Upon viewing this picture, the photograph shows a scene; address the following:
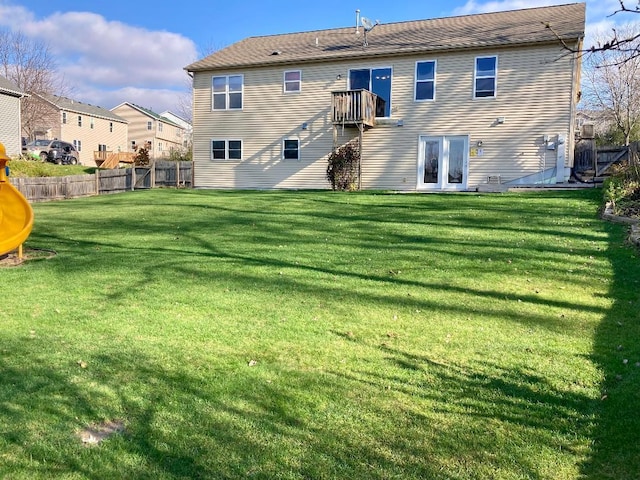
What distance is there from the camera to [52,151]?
3381 cm

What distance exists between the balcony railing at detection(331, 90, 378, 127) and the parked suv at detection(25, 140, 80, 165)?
2228cm

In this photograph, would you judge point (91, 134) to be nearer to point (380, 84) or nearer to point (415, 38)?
point (380, 84)

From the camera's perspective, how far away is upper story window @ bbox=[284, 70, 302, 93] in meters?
22.1

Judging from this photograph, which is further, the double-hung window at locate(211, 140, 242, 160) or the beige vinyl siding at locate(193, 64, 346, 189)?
the double-hung window at locate(211, 140, 242, 160)

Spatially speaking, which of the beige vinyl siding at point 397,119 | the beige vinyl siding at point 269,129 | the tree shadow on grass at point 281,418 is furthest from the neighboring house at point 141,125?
the tree shadow on grass at point 281,418

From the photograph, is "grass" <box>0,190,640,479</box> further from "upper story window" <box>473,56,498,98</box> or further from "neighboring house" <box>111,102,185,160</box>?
"neighboring house" <box>111,102,185,160</box>

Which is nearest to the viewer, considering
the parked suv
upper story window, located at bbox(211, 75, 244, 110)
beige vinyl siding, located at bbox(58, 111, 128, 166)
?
upper story window, located at bbox(211, 75, 244, 110)

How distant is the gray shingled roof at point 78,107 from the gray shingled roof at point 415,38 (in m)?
28.9

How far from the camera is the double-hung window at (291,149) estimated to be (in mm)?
22250

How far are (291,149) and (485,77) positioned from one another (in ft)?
27.8

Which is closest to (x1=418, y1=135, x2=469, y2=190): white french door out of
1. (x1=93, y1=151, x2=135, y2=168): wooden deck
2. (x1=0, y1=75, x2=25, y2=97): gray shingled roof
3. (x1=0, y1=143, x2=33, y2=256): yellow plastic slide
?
(x1=0, y1=143, x2=33, y2=256): yellow plastic slide

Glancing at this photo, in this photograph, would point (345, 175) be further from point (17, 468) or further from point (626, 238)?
point (17, 468)

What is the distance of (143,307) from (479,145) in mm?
16724

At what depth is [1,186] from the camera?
8453 millimetres
